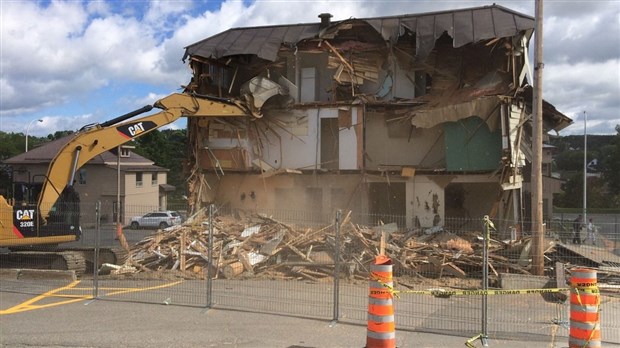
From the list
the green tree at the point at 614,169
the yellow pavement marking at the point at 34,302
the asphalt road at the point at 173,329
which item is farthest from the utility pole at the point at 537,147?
the green tree at the point at 614,169

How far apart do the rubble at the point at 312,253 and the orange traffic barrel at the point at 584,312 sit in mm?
6594

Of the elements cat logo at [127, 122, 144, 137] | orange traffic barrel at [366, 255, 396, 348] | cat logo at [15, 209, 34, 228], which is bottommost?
orange traffic barrel at [366, 255, 396, 348]

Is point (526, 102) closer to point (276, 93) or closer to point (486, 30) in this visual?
point (486, 30)

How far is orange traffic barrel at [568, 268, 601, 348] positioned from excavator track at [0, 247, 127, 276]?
41.4ft

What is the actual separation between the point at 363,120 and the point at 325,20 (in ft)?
14.5

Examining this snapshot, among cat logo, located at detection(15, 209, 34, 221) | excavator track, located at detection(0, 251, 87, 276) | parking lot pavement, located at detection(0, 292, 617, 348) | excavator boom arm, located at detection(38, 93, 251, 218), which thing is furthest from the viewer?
excavator track, located at detection(0, 251, 87, 276)

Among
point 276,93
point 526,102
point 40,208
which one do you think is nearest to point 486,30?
point 526,102

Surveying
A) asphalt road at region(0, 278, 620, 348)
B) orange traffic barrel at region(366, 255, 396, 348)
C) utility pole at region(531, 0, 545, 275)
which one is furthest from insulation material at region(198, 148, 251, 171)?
orange traffic barrel at region(366, 255, 396, 348)

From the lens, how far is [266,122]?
21.6 metres

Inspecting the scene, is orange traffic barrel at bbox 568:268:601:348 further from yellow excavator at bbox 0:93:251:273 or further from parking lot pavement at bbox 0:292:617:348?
yellow excavator at bbox 0:93:251:273

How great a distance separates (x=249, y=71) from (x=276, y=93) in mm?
2553

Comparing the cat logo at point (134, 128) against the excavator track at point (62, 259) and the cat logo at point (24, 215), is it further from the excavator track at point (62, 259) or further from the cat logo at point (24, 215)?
the excavator track at point (62, 259)

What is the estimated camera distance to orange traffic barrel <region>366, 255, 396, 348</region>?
20.0 ft

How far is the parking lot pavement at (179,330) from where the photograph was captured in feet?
24.0
